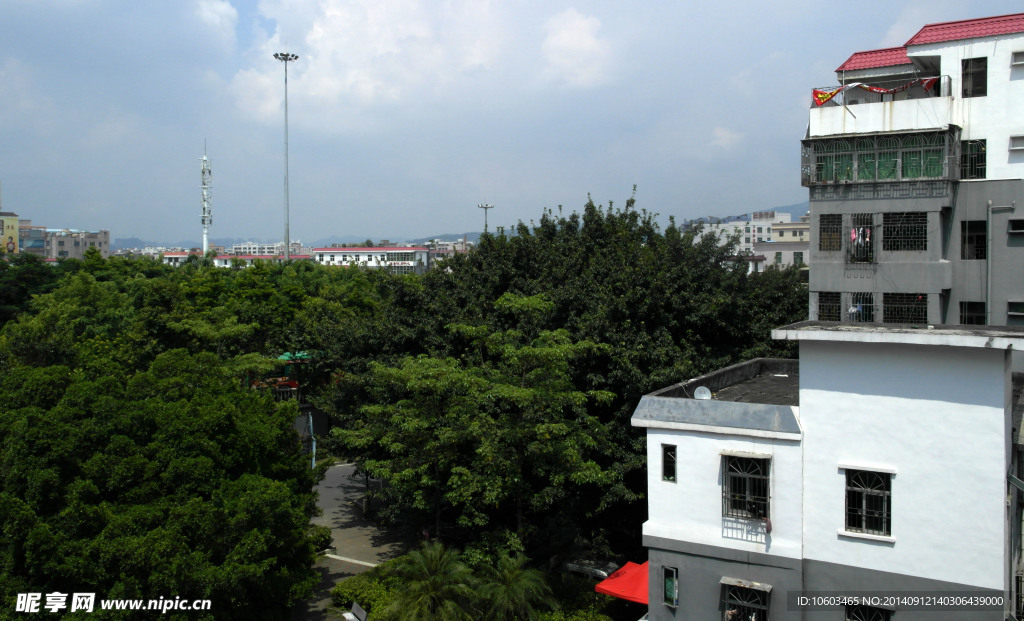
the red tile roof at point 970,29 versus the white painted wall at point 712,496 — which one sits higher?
the red tile roof at point 970,29

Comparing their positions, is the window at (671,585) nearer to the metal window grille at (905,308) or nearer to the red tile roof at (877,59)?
the metal window grille at (905,308)

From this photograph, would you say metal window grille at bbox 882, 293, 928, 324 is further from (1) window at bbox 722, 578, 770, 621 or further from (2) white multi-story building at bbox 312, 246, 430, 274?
(2) white multi-story building at bbox 312, 246, 430, 274

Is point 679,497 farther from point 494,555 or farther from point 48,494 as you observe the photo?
point 48,494

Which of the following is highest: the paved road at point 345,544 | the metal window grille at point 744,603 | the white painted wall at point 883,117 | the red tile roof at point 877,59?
the red tile roof at point 877,59

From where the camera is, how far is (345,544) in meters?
20.3

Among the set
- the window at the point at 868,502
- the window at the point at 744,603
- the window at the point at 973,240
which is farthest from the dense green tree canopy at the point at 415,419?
the window at the point at 868,502

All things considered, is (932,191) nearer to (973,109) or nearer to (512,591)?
(973,109)

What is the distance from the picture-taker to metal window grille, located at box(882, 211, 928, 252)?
17328mm

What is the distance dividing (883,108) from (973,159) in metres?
2.48

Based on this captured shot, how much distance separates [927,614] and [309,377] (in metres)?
21.7

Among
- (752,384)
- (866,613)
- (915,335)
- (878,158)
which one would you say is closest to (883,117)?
(878,158)

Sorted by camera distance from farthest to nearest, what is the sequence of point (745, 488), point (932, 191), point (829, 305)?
point (829, 305) → point (932, 191) → point (745, 488)

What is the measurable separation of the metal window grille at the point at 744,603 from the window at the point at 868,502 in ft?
5.43

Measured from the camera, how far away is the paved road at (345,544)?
16594 millimetres
